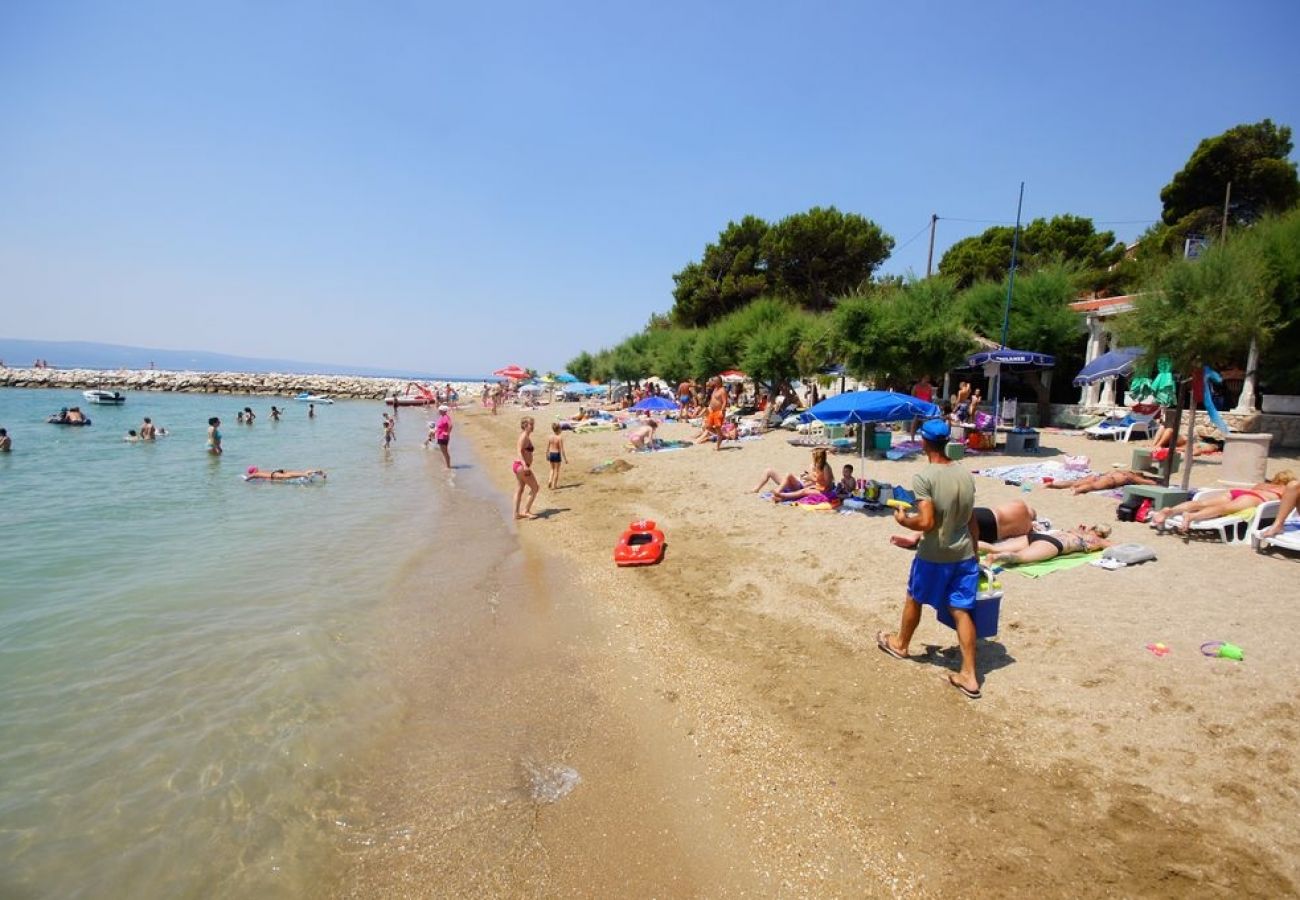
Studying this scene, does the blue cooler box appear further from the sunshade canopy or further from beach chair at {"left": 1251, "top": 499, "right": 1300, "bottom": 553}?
the sunshade canopy

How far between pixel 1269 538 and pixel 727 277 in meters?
36.8

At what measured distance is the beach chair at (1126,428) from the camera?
16219mm

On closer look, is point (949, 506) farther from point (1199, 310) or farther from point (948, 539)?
point (1199, 310)

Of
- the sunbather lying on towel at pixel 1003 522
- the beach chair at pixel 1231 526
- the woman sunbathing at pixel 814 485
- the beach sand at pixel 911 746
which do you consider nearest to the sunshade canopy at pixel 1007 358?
the woman sunbathing at pixel 814 485

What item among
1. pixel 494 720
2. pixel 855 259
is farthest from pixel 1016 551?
pixel 855 259

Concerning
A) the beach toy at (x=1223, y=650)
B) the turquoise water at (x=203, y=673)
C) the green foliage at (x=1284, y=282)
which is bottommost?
the turquoise water at (x=203, y=673)

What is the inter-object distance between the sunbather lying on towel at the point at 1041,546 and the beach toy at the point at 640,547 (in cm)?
393

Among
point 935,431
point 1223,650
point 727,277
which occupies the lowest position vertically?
point 1223,650

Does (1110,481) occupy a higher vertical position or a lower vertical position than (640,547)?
higher

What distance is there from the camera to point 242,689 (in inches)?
204

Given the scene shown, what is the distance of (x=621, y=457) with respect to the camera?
58.1ft

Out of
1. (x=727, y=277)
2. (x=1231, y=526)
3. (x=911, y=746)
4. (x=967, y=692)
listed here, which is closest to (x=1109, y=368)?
(x=1231, y=526)

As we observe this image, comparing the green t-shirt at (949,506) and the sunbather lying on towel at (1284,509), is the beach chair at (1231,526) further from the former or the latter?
the green t-shirt at (949,506)

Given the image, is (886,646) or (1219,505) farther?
(1219,505)
